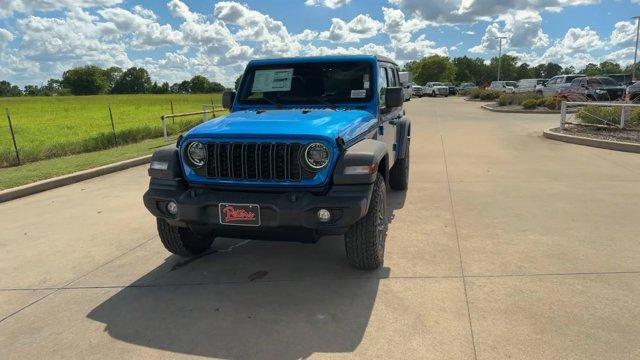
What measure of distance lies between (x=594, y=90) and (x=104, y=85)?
127243mm

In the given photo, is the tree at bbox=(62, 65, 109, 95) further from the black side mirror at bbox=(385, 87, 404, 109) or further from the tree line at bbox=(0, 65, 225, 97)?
the black side mirror at bbox=(385, 87, 404, 109)

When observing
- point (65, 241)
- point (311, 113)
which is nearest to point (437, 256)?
point (311, 113)

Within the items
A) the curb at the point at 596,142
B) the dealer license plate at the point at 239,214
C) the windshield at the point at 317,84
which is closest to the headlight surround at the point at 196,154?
the dealer license plate at the point at 239,214

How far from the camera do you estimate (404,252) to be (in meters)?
4.60

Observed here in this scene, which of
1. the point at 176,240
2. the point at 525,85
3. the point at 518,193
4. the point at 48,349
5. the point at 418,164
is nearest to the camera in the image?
the point at 48,349

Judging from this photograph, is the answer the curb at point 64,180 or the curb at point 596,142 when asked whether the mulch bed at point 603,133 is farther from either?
the curb at point 64,180

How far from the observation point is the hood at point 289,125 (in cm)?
368

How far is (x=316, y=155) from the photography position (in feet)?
12.0

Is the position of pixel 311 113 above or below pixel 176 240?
above

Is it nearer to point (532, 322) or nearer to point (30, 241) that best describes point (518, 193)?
point (532, 322)

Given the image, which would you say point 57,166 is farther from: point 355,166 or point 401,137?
point 355,166

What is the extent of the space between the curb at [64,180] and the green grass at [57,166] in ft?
0.91

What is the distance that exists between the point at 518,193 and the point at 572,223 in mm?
1455

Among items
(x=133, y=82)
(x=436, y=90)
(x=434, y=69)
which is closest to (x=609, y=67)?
(x=434, y=69)
